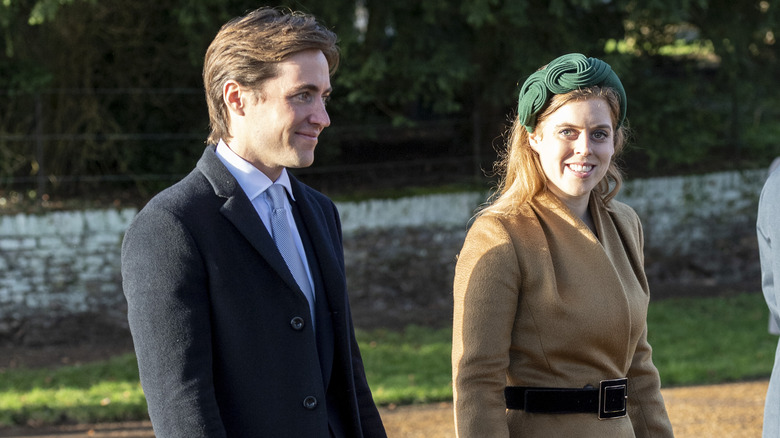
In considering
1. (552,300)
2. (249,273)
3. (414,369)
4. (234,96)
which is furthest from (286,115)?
(414,369)

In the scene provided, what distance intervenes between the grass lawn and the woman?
424 cm

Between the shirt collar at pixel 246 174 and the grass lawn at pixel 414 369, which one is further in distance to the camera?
the grass lawn at pixel 414 369

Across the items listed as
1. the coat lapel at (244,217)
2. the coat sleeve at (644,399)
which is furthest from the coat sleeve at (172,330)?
the coat sleeve at (644,399)

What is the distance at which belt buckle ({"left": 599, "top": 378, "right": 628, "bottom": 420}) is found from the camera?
276 centimetres

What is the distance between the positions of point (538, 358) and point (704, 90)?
31.5 ft

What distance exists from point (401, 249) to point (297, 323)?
752cm

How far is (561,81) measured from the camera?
276 cm

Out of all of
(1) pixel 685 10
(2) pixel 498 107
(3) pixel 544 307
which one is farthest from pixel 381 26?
(3) pixel 544 307

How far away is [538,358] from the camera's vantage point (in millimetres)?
2727

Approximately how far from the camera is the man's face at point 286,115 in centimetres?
247

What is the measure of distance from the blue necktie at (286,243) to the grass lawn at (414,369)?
4447 millimetres

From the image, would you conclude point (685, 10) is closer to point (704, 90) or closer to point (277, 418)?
point (704, 90)

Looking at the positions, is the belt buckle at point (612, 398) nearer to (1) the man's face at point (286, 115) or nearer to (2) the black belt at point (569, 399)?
(2) the black belt at point (569, 399)

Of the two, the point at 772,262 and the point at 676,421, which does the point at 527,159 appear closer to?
the point at 772,262
